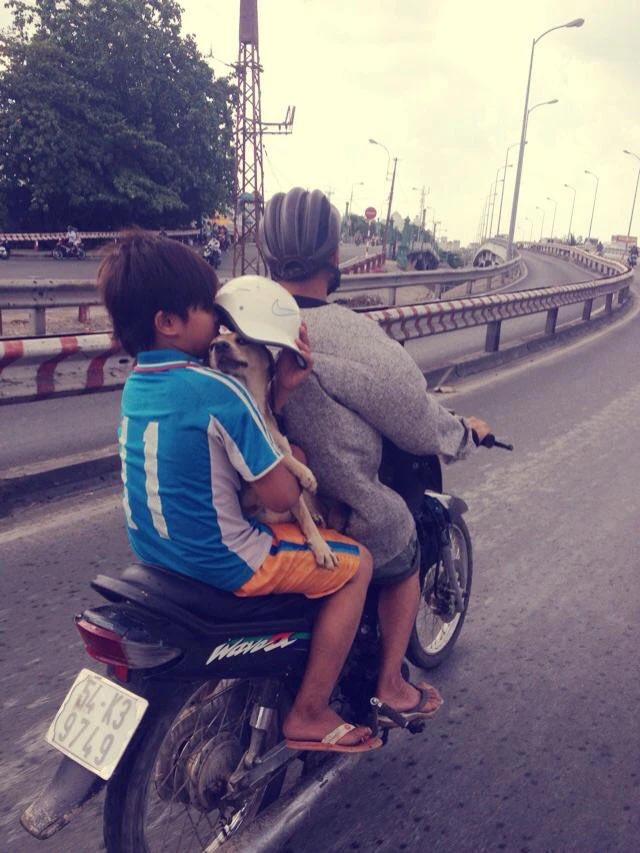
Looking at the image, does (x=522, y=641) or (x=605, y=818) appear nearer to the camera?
(x=605, y=818)

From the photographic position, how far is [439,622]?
3.60 m

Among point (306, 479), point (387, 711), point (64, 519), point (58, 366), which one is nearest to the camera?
point (306, 479)

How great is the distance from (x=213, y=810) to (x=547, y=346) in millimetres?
12088

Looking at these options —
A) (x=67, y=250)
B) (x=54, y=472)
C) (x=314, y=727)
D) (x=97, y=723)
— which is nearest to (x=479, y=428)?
(x=314, y=727)

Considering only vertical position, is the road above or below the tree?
below

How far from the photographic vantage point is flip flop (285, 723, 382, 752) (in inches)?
93.0

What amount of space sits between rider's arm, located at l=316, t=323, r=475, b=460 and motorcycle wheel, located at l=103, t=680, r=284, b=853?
850 millimetres

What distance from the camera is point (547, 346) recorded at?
1351 centimetres

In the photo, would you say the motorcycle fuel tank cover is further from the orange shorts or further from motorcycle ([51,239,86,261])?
motorcycle ([51,239,86,261])

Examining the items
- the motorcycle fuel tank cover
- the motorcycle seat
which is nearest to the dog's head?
the motorcycle seat

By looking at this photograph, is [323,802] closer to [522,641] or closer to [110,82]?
[522,641]

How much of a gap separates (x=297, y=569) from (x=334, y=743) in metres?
0.58

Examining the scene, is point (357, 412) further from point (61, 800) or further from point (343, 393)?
point (61, 800)

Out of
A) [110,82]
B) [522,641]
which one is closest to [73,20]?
[110,82]
